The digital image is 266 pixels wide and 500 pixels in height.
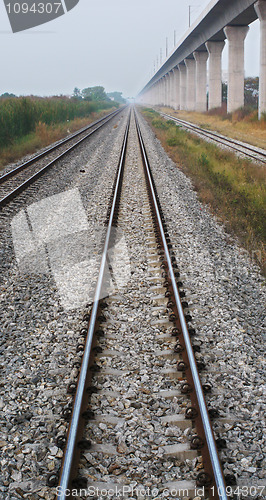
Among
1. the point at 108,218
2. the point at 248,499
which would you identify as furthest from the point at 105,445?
the point at 108,218

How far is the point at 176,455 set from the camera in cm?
324

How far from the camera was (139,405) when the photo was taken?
3.80m

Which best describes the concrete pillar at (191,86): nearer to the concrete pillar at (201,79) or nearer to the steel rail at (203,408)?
the concrete pillar at (201,79)

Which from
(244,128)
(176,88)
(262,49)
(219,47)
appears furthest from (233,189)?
(176,88)

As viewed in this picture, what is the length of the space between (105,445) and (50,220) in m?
7.16

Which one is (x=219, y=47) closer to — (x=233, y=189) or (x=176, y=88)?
(x=176, y=88)

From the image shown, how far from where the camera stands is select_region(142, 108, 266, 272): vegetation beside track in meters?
8.47

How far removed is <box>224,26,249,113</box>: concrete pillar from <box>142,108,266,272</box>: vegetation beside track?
20.4m

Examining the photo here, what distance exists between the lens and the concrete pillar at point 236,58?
3544cm

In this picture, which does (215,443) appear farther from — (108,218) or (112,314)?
(108,218)

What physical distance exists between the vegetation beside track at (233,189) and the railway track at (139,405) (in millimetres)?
2560

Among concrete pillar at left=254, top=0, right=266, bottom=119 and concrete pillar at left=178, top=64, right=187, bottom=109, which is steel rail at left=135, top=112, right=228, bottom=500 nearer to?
concrete pillar at left=254, top=0, right=266, bottom=119

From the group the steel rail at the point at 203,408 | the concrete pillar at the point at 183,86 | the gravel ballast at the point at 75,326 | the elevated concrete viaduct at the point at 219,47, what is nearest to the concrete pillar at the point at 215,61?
the elevated concrete viaduct at the point at 219,47

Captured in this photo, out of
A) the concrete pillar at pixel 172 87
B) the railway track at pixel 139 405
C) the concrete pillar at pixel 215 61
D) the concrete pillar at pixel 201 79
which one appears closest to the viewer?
the railway track at pixel 139 405
